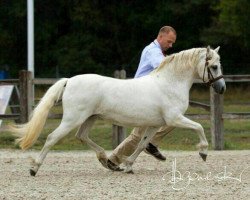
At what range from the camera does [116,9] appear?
41.2 meters

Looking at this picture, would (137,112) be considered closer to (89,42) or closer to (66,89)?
(66,89)

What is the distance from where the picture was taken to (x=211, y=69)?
34.6ft

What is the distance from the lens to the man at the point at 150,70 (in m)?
10.9

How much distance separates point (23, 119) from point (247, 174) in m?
5.86

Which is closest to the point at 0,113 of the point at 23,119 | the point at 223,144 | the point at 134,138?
the point at 23,119

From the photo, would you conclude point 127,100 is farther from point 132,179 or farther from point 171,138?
point 171,138

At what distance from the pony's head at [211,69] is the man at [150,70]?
25.7 inches

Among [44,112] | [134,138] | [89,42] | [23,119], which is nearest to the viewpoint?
[44,112]

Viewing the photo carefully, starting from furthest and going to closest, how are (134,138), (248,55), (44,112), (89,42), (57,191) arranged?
1. (89,42)
2. (248,55)
3. (134,138)
4. (44,112)
5. (57,191)

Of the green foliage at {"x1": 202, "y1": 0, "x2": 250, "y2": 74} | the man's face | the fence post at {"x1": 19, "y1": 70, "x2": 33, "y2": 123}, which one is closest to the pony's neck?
the man's face

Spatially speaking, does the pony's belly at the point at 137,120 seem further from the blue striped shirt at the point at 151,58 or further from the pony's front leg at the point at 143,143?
the blue striped shirt at the point at 151,58

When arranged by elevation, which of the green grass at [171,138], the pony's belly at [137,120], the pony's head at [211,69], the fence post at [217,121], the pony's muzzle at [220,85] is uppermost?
the pony's head at [211,69]

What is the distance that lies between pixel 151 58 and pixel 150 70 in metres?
0.24

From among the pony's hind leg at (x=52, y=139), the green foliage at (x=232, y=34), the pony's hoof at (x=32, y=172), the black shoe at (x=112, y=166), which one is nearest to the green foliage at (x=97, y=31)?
the green foliage at (x=232, y=34)
